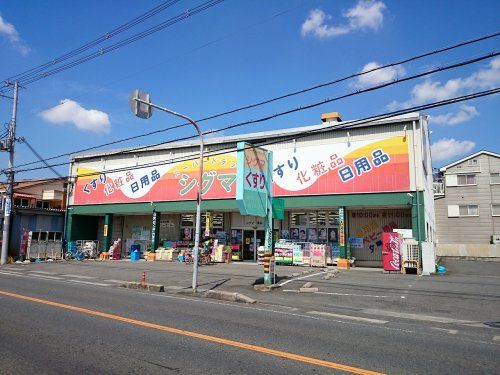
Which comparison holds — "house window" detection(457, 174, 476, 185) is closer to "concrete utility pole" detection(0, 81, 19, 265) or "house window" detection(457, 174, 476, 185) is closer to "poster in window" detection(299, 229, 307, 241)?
"poster in window" detection(299, 229, 307, 241)

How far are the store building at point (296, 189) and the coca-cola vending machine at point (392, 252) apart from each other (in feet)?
4.57

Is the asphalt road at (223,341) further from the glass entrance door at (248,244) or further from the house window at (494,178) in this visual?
the house window at (494,178)

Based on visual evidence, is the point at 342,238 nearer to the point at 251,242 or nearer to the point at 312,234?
the point at 312,234

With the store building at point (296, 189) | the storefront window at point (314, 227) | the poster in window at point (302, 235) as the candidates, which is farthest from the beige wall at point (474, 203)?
the poster in window at point (302, 235)

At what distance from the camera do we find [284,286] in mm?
15844

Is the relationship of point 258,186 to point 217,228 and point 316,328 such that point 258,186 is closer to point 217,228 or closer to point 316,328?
point 316,328

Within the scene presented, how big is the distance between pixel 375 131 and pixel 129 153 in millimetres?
20461

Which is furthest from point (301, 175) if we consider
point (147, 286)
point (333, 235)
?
point (147, 286)

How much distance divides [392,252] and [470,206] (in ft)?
79.3

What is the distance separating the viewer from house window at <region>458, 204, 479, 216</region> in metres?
39.9

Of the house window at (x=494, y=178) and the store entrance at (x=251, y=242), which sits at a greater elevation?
the house window at (x=494, y=178)

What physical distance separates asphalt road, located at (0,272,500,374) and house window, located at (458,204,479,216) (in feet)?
116

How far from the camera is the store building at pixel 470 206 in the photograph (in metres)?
38.8

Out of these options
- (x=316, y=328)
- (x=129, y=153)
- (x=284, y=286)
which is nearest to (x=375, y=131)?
(x=284, y=286)
